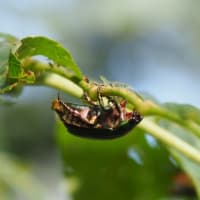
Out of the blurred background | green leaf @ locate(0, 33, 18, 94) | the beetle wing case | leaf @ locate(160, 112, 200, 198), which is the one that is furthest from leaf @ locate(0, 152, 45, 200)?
the blurred background

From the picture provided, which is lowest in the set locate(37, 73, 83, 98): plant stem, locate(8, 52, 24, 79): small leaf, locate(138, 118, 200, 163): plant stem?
locate(138, 118, 200, 163): plant stem

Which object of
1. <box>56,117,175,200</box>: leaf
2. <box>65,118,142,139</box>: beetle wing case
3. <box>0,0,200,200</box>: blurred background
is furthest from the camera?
<box>0,0,200,200</box>: blurred background

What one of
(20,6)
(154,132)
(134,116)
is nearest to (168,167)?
(154,132)

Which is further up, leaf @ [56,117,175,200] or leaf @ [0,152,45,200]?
leaf @ [0,152,45,200]

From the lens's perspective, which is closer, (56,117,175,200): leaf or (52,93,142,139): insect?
(52,93,142,139): insect

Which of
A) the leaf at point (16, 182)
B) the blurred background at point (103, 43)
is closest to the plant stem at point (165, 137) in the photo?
the leaf at point (16, 182)

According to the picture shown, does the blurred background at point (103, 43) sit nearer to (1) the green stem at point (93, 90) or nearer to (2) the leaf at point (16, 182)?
(2) the leaf at point (16, 182)

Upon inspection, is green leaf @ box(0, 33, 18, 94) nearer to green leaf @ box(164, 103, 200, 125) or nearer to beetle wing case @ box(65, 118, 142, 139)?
beetle wing case @ box(65, 118, 142, 139)
